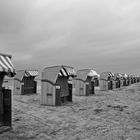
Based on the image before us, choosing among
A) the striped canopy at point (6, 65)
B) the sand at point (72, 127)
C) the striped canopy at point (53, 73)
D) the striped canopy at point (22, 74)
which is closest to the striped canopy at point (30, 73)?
the striped canopy at point (22, 74)

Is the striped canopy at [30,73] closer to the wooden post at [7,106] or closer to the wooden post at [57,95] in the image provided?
the wooden post at [57,95]

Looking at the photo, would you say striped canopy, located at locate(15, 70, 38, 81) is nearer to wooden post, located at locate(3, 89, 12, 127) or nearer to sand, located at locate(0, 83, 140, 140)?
sand, located at locate(0, 83, 140, 140)

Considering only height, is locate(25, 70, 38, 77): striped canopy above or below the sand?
above

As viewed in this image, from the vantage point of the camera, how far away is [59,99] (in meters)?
13.9

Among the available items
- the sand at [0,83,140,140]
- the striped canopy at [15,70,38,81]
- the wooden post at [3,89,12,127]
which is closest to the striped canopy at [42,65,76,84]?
the sand at [0,83,140,140]

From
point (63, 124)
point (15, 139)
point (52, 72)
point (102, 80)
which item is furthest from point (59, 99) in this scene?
point (102, 80)

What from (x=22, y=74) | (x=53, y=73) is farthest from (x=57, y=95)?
(x=22, y=74)

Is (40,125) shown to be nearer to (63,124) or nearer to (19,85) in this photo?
(63,124)

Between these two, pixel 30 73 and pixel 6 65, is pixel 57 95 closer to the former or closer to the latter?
pixel 6 65

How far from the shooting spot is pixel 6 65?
7.32 meters

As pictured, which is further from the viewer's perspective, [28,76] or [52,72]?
[28,76]

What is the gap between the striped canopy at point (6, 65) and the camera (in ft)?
23.1

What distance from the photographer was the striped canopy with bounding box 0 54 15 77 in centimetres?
705

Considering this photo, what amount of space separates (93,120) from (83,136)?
99.9 inches
